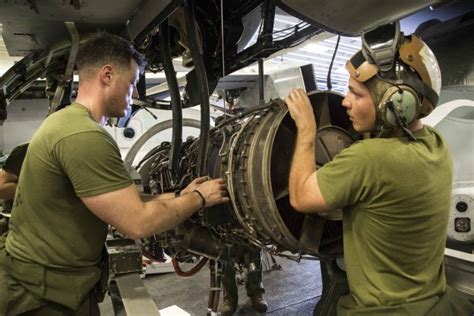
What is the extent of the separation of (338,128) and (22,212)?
4.04 feet

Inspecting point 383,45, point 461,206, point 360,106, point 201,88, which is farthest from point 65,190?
point 461,206

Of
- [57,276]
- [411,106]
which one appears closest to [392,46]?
[411,106]

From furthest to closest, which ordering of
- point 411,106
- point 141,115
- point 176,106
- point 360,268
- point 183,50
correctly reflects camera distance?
point 141,115, point 183,50, point 176,106, point 360,268, point 411,106

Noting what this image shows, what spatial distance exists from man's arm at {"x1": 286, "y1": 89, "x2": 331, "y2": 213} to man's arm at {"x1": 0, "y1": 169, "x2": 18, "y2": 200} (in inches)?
62.3

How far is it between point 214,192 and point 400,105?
69 centimetres

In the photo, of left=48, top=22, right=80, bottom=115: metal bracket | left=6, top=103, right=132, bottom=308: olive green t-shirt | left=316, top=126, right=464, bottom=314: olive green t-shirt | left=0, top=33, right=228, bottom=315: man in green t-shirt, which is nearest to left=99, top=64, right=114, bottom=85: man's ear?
left=0, top=33, right=228, bottom=315: man in green t-shirt

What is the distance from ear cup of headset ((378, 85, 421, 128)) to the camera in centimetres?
110

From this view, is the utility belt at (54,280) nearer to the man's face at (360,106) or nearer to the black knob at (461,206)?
the man's face at (360,106)

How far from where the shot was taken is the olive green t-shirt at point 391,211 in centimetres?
113

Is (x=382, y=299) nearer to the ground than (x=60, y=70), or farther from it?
nearer to the ground

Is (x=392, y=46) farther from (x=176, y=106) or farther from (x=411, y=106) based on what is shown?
(x=176, y=106)

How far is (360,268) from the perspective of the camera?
1.22 meters

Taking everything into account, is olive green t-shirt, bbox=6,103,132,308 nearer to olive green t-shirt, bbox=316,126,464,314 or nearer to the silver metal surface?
the silver metal surface

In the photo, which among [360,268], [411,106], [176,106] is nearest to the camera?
[411,106]
